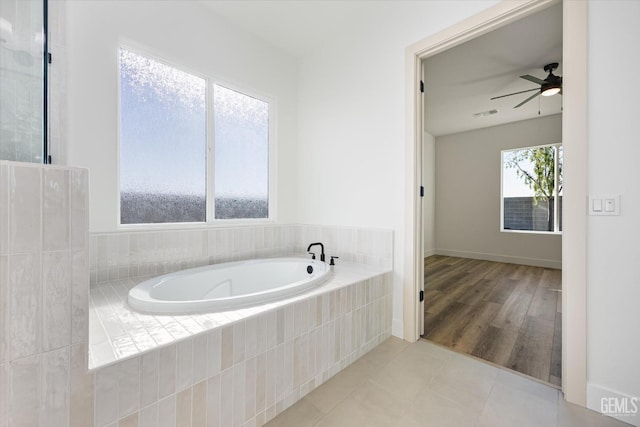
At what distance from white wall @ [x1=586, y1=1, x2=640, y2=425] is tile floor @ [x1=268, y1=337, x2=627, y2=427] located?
0.88ft

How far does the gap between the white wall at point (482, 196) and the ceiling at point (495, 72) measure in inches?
11.7

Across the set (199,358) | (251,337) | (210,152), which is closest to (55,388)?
(199,358)

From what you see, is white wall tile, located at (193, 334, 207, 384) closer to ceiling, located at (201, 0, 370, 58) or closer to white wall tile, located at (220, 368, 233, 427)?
white wall tile, located at (220, 368, 233, 427)

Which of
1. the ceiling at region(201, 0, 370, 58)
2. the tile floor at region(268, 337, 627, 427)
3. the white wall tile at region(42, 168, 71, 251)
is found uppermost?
the ceiling at region(201, 0, 370, 58)

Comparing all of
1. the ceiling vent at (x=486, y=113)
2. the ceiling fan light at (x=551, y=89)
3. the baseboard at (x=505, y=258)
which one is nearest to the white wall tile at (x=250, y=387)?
the ceiling fan light at (x=551, y=89)

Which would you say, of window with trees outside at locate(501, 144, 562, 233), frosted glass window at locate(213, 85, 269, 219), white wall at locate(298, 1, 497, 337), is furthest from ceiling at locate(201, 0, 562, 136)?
window with trees outside at locate(501, 144, 562, 233)

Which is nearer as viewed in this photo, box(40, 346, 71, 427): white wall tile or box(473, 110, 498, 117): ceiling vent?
box(40, 346, 71, 427): white wall tile

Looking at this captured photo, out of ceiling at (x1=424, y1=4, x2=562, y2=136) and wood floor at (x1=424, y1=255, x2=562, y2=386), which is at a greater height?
ceiling at (x1=424, y1=4, x2=562, y2=136)

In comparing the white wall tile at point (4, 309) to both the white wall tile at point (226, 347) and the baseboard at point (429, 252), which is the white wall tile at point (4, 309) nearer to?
the white wall tile at point (226, 347)

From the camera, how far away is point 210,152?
2.38 meters

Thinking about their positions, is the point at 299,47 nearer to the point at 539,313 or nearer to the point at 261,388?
the point at 261,388

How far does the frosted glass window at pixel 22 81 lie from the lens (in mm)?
986

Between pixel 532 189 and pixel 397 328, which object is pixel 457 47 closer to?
pixel 397 328

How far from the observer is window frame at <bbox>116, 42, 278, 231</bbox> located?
185cm
